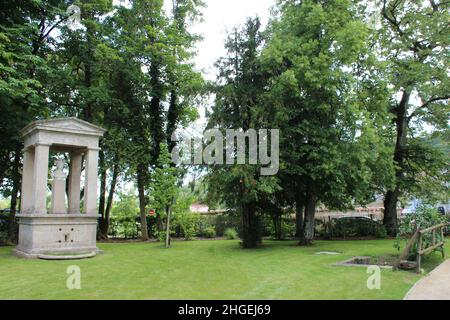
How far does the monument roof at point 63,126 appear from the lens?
13.8 metres

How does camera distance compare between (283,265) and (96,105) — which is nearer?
(283,265)

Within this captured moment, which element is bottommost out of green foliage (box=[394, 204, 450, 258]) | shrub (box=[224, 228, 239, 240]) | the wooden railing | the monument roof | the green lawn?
shrub (box=[224, 228, 239, 240])

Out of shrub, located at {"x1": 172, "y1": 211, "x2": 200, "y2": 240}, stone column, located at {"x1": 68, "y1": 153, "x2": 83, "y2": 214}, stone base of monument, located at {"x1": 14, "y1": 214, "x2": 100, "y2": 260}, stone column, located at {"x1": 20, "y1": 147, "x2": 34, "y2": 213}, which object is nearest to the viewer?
stone base of monument, located at {"x1": 14, "y1": 214, "x2": 100, "y2": 260}

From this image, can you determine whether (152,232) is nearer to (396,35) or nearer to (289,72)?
(289,72)

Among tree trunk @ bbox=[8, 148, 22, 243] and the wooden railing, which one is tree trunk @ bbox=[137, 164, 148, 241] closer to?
tree trunk @ bbox=[8, 148, 22, 243]

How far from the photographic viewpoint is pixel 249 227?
658 inches

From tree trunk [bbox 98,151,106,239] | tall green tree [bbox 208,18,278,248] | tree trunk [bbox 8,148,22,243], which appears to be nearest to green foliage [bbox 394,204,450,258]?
tall green tree [bbox 208,18,278,248]

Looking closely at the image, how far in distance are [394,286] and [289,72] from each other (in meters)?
9.26

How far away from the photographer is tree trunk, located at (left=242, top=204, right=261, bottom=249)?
652 inches

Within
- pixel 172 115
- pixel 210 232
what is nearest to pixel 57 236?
pixel 210 232

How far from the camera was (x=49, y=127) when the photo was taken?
13930 mm

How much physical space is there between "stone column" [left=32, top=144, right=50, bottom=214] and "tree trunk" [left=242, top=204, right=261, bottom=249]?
25.5ft

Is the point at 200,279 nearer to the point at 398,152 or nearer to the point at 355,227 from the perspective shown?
the point at 355,227
